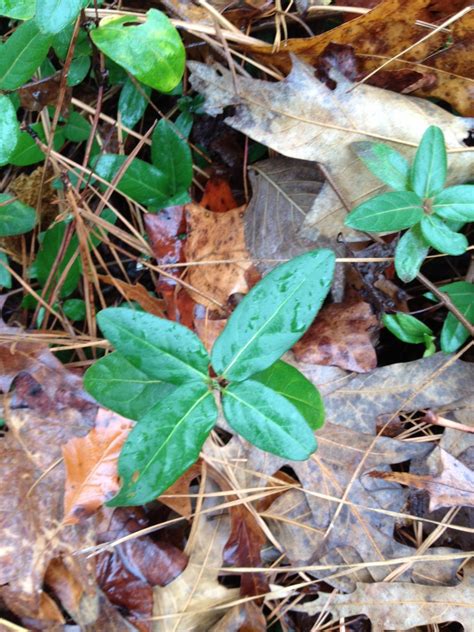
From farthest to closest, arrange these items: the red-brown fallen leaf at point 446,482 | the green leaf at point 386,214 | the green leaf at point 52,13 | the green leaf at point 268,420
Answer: the red-brown fallen leaf at point 446,482, the green leaf at point 386,214, the green leaf at point 52,13, the green leaf at point 268,420

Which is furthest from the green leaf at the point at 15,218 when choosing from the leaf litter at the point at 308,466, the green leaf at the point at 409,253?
the green leaf at the point at 409,253

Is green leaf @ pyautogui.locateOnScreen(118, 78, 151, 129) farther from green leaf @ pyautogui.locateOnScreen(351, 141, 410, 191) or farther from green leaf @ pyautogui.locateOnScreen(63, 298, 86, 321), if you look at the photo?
green leaf @ pyautogui.locateOnScreen(351, 141, 410, 191)

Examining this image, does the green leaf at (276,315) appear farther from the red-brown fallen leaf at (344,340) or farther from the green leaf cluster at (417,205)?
the red-brown fallen leaf at (344,340)

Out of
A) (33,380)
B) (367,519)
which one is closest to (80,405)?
(33,380)

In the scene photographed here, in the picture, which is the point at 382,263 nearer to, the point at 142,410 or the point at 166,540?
the point at 142,410

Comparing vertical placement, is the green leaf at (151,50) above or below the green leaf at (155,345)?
above
